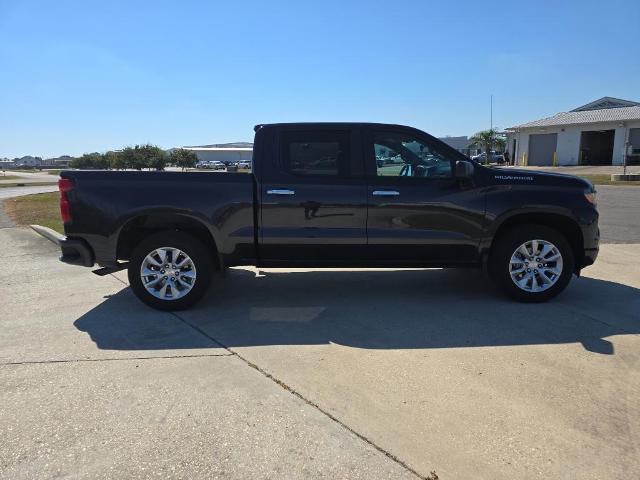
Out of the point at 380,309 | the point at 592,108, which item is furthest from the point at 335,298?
the point at 592,108

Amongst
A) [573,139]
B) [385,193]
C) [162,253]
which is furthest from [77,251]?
[573,139]

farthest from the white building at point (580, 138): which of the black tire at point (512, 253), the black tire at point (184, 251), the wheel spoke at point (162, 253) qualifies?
the wheel spoke at point (162, 253)

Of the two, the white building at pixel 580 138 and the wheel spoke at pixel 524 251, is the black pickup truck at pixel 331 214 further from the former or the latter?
the white building at pixel 580 138

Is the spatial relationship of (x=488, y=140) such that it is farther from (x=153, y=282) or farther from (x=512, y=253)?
(x=153, y=282)

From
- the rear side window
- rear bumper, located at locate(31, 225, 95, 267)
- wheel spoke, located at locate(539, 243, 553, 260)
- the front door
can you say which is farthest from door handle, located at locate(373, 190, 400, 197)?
rear bumper, located at locate(31, 225, 95, 267)

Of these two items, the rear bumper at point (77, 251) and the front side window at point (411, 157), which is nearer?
the rear bumper at point (77, 251)

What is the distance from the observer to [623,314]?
17.0 ft

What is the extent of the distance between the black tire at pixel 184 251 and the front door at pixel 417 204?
176 centimetres

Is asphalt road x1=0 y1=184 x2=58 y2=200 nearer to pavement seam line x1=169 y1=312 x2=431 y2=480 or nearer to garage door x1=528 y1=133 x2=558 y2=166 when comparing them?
pavement seam line x1=169 y1=312 x2=431 y2=480

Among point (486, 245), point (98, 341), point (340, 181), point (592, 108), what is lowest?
point (98, 341)

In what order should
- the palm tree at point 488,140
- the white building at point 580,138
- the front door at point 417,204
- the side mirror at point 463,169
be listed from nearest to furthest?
the side mirror at point 463,169 → the front door at point 417,204 → the white building at point 580,138 → the palm tree at point 488,140

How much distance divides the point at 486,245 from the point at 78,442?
4.23m

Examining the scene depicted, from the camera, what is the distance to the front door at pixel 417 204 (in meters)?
5.39

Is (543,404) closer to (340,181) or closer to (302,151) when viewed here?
(340,181)
